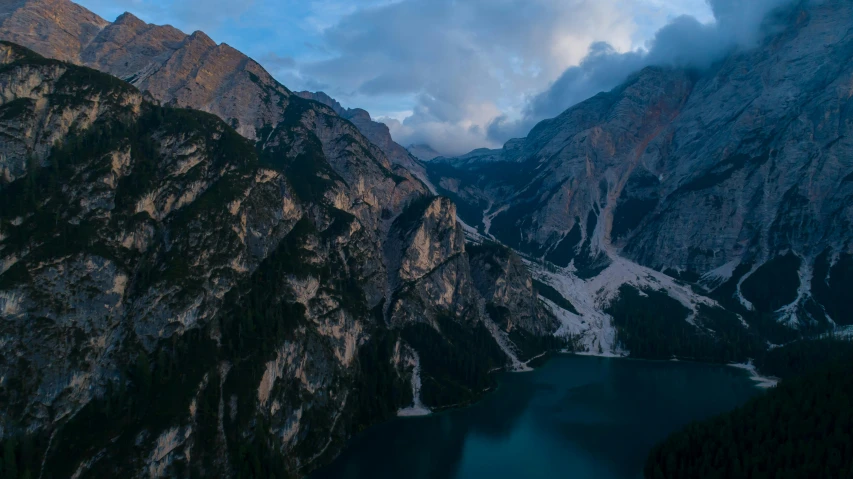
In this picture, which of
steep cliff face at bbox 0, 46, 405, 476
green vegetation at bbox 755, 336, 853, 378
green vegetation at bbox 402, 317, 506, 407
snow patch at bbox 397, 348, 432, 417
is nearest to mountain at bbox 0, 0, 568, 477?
steep cliff face at bbox 0, 46, 405, 476

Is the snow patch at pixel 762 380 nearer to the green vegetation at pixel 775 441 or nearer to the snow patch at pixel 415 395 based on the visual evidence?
the green vegetation at pixel 775 441

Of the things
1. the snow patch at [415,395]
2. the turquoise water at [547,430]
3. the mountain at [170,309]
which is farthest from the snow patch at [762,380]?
the snow patch at [415,395]

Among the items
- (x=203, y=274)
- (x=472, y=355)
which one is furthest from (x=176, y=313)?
(x=472, y=355)

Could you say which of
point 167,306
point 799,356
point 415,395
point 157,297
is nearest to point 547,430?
point 415,395

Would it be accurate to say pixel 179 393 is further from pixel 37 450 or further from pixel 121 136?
pixel 121 136

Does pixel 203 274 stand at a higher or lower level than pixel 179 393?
higher

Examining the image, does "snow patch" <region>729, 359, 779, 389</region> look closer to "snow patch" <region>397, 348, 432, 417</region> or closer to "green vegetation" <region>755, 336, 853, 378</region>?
"green vegetation" <region>755, 336, 853, 378</region>

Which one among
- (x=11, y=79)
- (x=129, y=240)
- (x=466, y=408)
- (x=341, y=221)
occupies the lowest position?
(x=466, y=408)
